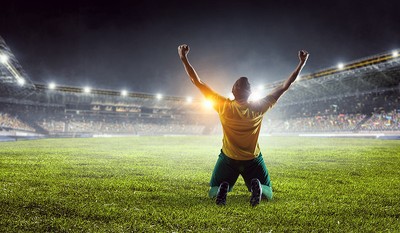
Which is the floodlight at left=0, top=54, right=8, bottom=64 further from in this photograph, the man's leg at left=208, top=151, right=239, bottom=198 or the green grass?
the man's leg at left=208, top=151, right=239, bottom=198

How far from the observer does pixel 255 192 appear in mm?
4434

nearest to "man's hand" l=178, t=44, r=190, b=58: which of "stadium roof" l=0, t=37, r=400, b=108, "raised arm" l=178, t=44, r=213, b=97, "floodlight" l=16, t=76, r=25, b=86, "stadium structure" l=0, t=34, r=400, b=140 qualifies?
"raised arm" l=178, t=44, r=213, b=97

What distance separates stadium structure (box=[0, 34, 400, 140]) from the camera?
1597 inches

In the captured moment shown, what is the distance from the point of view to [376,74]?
41.2 metres

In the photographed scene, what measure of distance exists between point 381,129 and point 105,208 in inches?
1725

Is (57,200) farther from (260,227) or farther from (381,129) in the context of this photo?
(381,129)

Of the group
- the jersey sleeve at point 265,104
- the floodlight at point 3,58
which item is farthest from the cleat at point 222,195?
the floodlight at point 3,58

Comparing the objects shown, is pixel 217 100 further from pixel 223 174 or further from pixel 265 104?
pixel 223 174

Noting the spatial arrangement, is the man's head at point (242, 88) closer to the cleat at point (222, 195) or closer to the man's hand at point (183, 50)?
the man's hand at point (183, 50)

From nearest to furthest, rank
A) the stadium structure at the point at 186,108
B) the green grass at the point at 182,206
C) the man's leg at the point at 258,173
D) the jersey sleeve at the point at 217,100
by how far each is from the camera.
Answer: the green grass at the point at 182,206
the jersey sleeve at the point at 217,100
the man's leg at the point at 258,173
the stadium structure at the point at 186,108

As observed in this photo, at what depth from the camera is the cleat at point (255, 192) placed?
14.4 ft

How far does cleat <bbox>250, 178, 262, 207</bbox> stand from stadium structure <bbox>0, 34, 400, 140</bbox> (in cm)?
3373

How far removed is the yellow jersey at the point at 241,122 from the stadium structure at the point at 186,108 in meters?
33.2

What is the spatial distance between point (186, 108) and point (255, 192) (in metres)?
68.7
